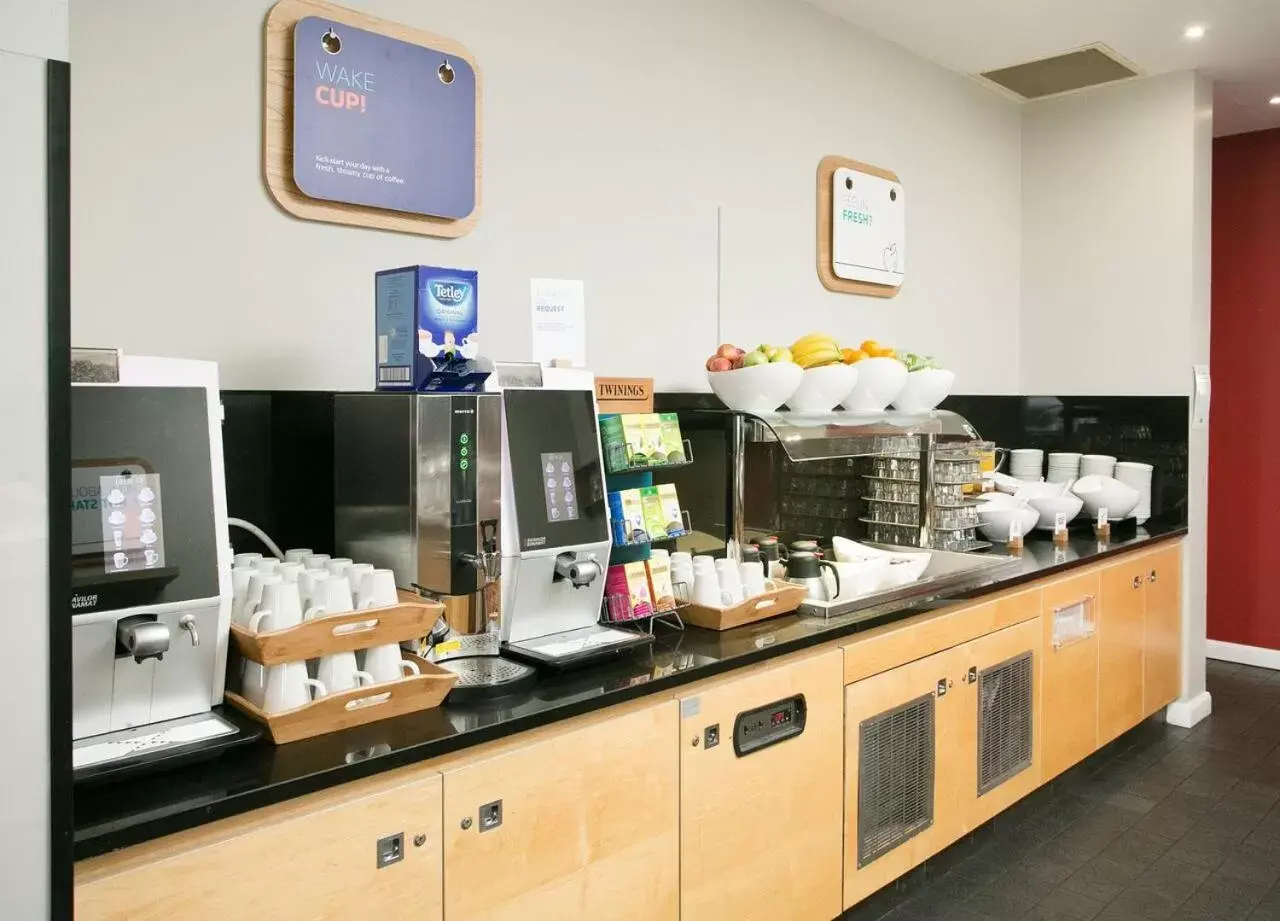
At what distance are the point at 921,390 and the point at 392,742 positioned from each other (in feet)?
7.30

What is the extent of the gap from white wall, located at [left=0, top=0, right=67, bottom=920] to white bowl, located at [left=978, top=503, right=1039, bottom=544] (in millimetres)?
3151

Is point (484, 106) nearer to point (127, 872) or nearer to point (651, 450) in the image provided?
point (651, 450)

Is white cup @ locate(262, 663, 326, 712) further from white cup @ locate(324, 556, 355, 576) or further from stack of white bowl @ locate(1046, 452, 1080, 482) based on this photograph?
stack of white bowl @ locate(1046, 452, 1080, 482)

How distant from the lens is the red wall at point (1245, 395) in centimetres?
521

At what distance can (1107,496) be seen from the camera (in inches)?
160

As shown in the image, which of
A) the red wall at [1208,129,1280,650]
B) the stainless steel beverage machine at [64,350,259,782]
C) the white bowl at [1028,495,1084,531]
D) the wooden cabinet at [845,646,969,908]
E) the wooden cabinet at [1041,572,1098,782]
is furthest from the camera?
the red wall at [1208,129,1280,650]

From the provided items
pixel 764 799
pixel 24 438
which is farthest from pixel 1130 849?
pixel 24 438

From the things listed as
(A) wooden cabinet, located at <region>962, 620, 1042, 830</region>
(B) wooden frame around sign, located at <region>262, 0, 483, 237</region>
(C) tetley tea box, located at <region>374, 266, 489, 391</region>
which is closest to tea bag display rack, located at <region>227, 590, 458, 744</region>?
(C) tetley tea box, located at <region>374, 266, 489, 391</region>

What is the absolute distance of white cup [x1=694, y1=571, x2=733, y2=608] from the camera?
2.35 metres

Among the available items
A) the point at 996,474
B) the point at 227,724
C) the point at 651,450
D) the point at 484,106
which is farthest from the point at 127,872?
the point at 996,474

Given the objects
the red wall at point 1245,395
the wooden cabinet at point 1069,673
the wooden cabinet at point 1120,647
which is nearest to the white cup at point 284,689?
the wooden cabinet at point 1069,673

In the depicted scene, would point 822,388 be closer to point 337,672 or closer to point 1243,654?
point 337,672

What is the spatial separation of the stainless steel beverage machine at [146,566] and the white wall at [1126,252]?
3.96 meters

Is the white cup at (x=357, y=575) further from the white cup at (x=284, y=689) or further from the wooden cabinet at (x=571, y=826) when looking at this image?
the wooden cabinet at (x=571, y=826)
